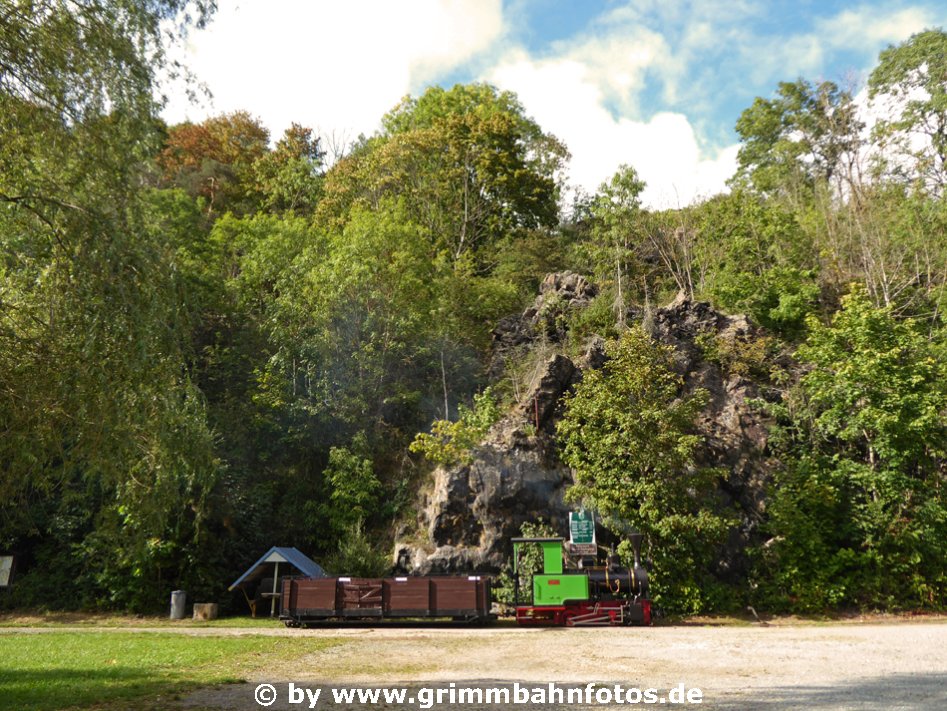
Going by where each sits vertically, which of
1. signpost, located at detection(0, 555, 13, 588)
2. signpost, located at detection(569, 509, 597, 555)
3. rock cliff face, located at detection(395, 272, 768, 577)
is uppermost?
rock cliff face, located at detection(395, 272, 768, 577)

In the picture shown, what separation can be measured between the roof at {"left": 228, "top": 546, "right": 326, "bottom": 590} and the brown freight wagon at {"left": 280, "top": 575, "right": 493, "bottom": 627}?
6.56 feet

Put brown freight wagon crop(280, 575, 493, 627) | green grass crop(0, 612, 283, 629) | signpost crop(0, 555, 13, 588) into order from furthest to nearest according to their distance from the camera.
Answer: signpost crop(0, 555, 13, 588)
green grass crop(0, 612, 283, 629)
brown freight wagon crop(280, 575, 493, 627)

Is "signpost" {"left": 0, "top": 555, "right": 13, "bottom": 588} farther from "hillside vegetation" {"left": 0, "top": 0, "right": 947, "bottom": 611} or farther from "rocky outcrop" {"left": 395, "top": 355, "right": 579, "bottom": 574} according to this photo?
"rocky outcrop" {"left": 395, "top": 355, "right": 579, "bottom": 574}

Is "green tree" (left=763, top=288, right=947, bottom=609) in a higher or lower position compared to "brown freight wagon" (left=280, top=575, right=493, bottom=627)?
higher

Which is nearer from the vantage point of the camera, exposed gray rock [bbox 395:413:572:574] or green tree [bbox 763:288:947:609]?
green tree [bbox 763:288:947:609]

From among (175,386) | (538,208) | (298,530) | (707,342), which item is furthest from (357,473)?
(538,208)

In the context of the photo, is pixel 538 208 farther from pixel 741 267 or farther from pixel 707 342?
pixel 707 342

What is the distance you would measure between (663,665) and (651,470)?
1014cm

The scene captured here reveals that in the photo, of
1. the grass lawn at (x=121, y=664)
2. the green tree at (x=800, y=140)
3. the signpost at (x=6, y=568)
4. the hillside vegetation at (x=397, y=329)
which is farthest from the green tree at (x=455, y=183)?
the grass lawn at (x=121, y=664)

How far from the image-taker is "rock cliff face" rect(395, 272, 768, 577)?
2088 cm

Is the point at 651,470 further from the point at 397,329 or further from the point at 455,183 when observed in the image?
the point at 455,183

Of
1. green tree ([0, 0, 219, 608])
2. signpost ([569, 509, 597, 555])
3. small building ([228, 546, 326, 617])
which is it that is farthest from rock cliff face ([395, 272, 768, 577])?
green tree ([0, 0, 219, 608])

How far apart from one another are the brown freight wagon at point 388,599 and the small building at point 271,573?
209 centimetres

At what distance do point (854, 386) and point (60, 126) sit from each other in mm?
20753
